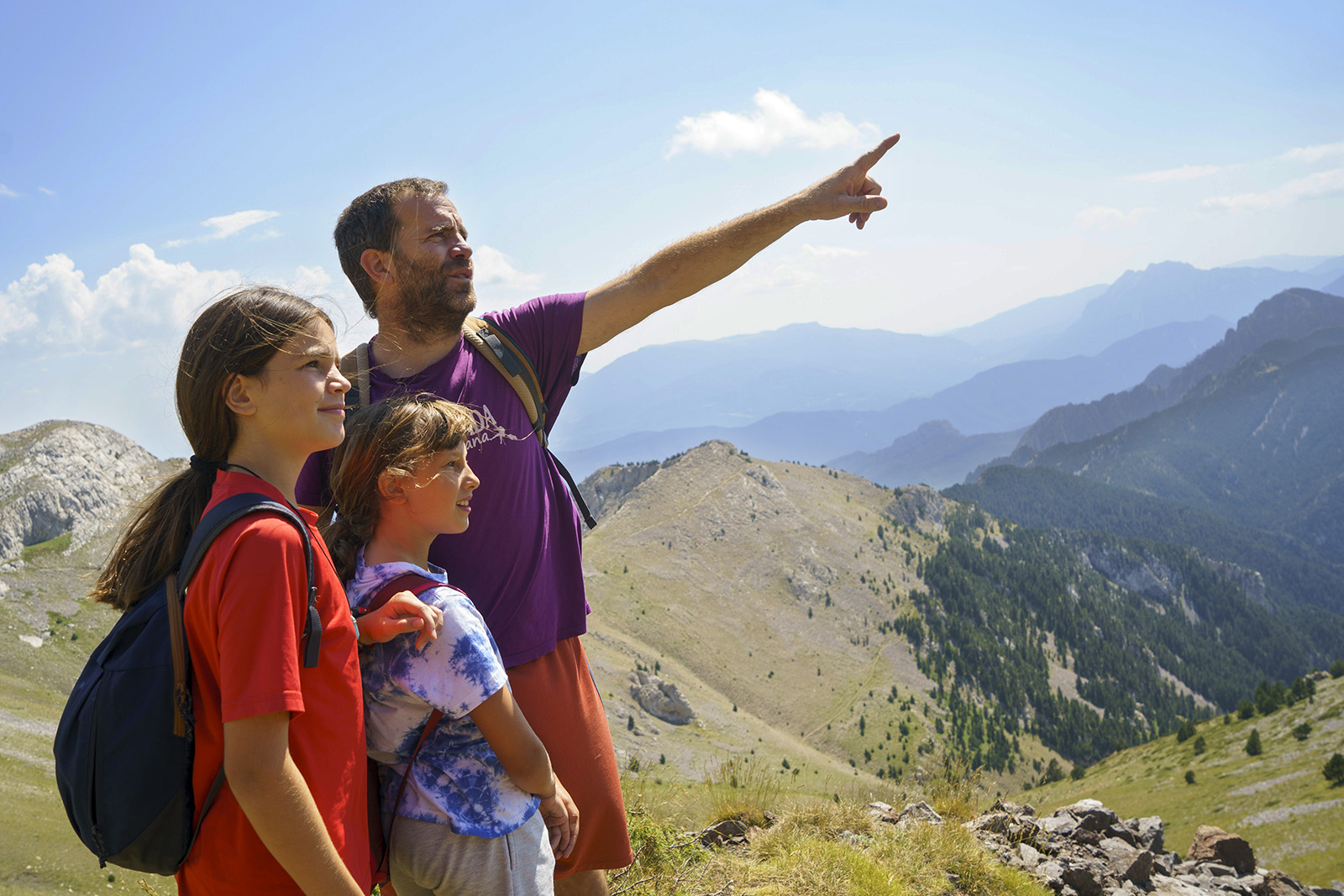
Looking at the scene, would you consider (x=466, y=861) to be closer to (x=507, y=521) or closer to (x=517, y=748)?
(x=517, y=748)

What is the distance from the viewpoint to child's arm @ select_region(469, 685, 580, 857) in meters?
2.50

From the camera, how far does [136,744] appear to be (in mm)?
1850

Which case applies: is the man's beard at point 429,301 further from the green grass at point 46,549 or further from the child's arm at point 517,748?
→ the green grass at point 46,549

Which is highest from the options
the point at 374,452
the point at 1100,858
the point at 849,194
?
the point at 849,194

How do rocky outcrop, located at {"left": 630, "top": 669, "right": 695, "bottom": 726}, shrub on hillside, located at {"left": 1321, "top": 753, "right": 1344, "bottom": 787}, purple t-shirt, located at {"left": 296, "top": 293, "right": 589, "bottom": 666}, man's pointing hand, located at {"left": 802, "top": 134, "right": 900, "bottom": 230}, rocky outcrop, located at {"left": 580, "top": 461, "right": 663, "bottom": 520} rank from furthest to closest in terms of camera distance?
rocky outcrop, located at {"left": 580, "top": 461, "right": 663, "bottom": 520}
rocky outcrop, located at {"left": 630, "top": 669, "right": 695, "bottom": 726}
shrub on hillside, located at {"left": 1321, "top": 753, "right": 1344, "bottom": 787}
man's pointing hand, located at {"left": 802, "top": 134, "right": 900, "bottom": 230}
purple t-shirt, located at {"left": 296, "top": 293, "right": 589, "bottom": 666}

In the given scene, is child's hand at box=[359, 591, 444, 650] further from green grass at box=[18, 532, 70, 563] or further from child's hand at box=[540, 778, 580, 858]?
green grass at box=[18, 532, 70, 563]

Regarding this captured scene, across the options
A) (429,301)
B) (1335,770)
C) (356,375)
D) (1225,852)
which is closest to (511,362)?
(429,301)

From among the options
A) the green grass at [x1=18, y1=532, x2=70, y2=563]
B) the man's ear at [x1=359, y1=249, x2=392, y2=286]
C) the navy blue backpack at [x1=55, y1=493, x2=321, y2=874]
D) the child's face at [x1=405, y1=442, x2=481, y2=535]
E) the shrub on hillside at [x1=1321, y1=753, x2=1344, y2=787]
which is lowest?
the shrub on hillside at [x1=1321, y1=753, x2=1344, y2=787]

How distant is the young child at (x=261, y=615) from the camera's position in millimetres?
1925

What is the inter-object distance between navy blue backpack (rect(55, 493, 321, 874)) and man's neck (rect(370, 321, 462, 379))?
5.05ft

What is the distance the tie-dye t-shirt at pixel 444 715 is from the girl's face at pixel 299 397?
54 cm

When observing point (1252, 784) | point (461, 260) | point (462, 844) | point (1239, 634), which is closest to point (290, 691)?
point (462, 844)

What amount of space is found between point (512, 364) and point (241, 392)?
53.5 inches

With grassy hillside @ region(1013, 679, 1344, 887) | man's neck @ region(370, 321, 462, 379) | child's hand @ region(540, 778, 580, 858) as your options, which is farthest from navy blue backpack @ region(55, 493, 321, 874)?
grassy hillside @ region(1013, 679, 1344, 887)
